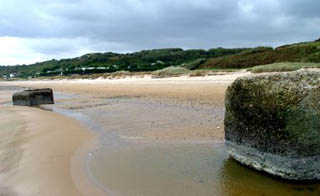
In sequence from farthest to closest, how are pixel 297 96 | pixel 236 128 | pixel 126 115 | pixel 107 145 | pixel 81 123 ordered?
1. pixel 126 115
2. pixel 81 123
3. pixel 107 145
4. pixel 236 128
5. pixel 297 96

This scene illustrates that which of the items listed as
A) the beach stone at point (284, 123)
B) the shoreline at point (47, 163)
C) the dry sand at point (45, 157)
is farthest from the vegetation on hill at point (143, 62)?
the beach stone at point (284, 123)

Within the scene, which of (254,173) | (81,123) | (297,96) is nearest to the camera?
(297,96)

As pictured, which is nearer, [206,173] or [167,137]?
[206,173]

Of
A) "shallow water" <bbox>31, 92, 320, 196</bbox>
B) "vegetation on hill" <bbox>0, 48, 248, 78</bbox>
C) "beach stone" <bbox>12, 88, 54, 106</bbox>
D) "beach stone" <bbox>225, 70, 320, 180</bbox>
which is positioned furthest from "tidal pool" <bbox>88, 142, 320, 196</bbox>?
"vegetation on hill" <bbox>0, 48, 248, 78</bbox>

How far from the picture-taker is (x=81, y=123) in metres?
8.65

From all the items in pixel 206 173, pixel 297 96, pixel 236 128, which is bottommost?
pixel 206 173

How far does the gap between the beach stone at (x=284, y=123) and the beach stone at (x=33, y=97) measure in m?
13.8

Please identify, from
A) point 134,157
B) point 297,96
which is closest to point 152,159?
point 134,157

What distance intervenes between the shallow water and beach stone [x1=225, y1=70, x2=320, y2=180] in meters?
0.25

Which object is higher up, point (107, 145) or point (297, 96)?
point (297, 96)

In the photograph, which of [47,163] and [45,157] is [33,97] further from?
[47,163]

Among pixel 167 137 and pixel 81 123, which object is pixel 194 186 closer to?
pixel 167 137

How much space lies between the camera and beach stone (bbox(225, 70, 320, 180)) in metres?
3.50

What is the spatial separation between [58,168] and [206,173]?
2338 mm
